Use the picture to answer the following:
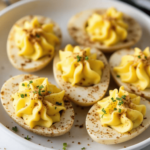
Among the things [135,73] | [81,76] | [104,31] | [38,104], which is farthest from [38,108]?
[104,31]

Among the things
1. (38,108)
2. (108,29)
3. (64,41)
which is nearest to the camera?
(38,108)

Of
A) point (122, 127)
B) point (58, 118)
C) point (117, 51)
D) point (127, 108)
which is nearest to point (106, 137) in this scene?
point (122, 127)

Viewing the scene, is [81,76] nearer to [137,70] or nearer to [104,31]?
[137,70]

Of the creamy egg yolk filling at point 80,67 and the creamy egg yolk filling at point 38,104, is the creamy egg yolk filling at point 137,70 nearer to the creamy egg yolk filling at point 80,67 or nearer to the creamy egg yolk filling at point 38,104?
the creamy egg yolk filling at point 80,67

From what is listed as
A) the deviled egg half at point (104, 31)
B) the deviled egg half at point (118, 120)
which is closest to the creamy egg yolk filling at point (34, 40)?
the deviled egg half at point (104, 31)

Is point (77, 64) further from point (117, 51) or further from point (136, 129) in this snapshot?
point (136, 129)
